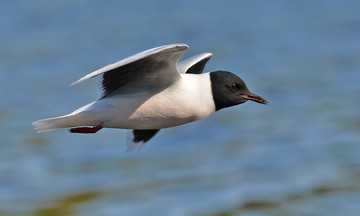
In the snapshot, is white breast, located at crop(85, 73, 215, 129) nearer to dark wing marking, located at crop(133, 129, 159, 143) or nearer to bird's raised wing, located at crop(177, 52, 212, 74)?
bird's raised wing, located at crop(177, 52, 212, 74)

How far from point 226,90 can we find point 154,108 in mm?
760

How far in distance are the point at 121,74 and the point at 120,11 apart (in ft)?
89.8

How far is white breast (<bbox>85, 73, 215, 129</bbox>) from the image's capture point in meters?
8.33

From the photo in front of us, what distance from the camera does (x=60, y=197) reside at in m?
23.4

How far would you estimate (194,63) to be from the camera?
9539 millimetres

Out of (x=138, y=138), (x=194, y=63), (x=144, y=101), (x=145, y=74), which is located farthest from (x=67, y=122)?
(x=194, y=63)

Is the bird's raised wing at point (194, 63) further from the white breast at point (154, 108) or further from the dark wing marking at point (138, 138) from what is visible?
the white breast at point (154, 108)

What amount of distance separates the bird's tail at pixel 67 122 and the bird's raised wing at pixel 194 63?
1367 millimetres

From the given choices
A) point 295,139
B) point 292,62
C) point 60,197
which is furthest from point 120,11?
point 60,197

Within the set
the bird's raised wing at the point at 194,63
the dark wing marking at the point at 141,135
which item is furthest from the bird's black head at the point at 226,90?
the dark wing marking at the point at 141,135

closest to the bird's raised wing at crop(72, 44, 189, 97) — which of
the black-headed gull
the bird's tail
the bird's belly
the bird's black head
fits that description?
the black-headed gull

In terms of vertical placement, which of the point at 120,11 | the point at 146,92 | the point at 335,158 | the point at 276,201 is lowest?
the point at 146,92

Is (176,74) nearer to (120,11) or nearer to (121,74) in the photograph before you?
(121,74)

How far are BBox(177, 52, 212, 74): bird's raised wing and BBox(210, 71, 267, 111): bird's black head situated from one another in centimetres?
77
